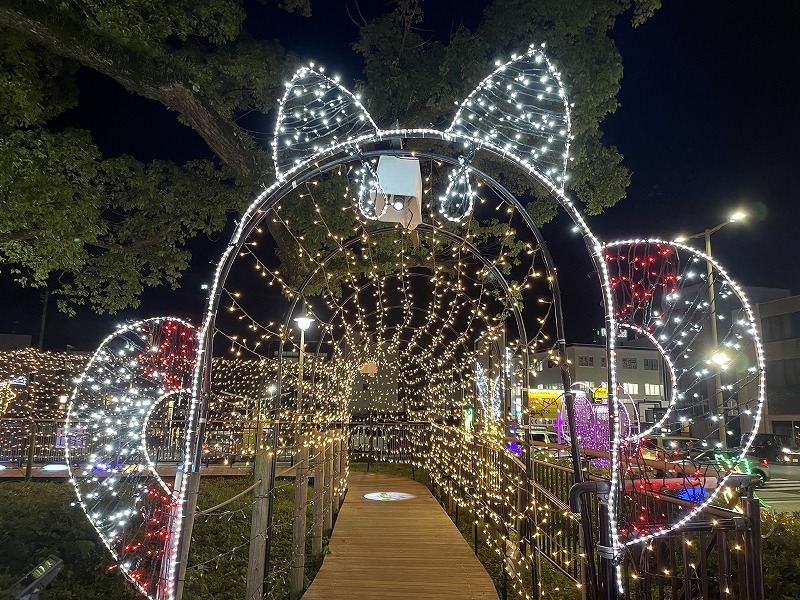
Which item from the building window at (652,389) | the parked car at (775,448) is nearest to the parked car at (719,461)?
the parked car at (775,448)

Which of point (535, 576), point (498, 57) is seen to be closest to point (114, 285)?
point (498, 57)

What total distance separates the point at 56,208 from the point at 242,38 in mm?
3774

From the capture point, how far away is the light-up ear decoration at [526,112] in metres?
3.50

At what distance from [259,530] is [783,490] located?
14.4 m

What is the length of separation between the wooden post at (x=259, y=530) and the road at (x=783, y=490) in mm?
9692

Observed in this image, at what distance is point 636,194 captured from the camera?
12.9 m

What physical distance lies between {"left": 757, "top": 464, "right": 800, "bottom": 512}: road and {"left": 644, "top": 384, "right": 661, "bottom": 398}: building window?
18.9 metres

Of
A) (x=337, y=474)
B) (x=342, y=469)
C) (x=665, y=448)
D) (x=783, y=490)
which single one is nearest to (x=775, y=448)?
(x=783, y=490)

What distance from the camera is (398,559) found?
573 cm

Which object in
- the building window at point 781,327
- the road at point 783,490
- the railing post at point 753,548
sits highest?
the building window at point 781,327

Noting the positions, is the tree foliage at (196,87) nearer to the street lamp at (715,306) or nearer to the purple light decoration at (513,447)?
the street lamp at (715,306)

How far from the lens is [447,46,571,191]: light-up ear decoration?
→ 3502mm

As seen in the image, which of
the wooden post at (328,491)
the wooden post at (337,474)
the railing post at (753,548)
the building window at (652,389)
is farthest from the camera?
the building window at (652,389)

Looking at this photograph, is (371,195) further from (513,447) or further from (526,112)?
(513,447)
